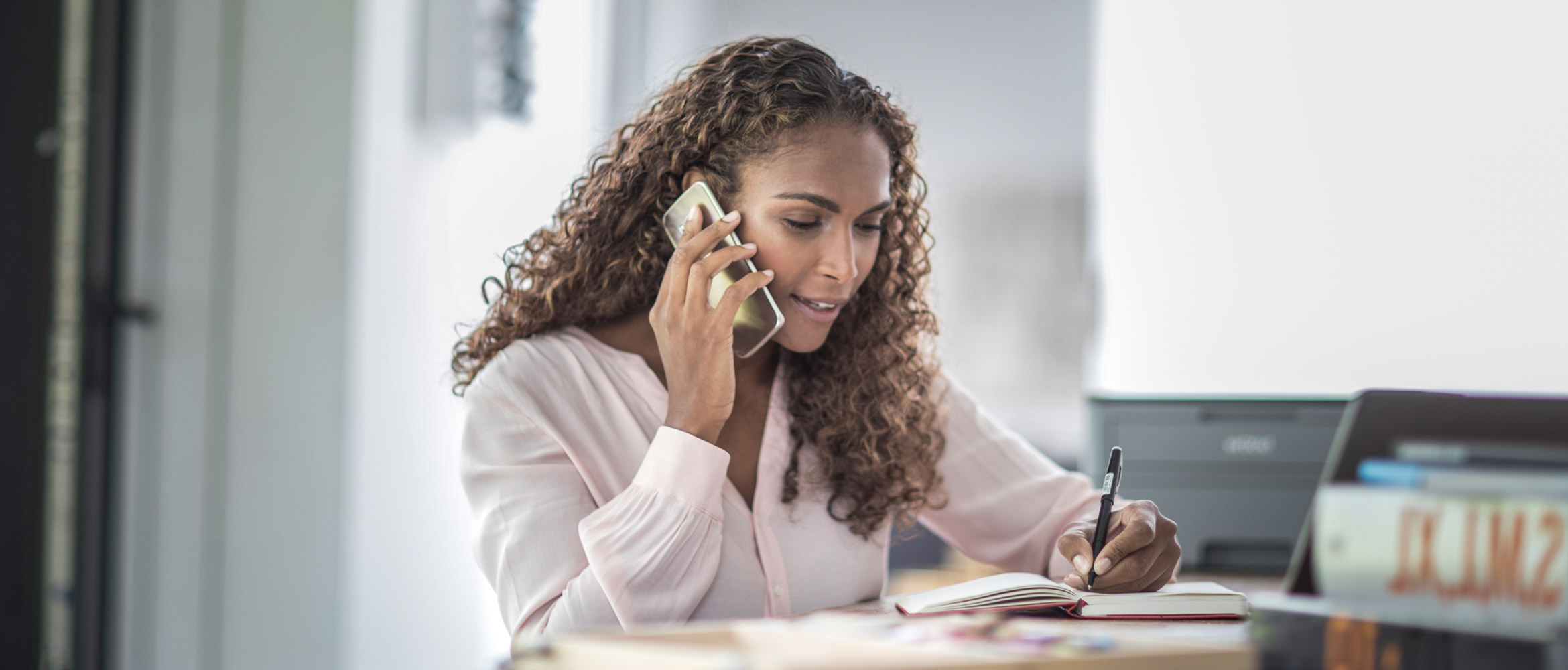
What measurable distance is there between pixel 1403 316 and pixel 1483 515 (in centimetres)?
157

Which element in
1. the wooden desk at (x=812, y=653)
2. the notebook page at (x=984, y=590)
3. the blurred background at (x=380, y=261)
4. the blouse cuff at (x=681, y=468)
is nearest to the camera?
the wooden desk at (x=812, y=653)

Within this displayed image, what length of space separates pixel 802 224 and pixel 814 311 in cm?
11

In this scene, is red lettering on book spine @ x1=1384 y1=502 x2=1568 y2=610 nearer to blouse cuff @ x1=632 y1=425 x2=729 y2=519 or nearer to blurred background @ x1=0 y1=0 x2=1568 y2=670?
blouse cuff @ x1=632 y1=425 x2=729 y2=519

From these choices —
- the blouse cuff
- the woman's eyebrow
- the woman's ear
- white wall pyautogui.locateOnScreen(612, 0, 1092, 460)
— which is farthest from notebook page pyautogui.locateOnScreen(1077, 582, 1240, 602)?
white wall pyautogui.locateOnScreen(612, 0, 1092, 460)

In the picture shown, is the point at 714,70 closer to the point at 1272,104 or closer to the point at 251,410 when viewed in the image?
the point at 251,410

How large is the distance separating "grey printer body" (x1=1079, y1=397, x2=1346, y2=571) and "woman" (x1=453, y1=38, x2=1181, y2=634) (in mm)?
646

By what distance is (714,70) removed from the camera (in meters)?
1.27

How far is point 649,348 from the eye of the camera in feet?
Answer: 4.12

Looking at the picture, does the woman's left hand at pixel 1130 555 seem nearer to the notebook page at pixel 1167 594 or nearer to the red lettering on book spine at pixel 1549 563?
the notebook page at pixel 1167 594

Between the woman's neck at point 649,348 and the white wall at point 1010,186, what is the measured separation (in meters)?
1.74

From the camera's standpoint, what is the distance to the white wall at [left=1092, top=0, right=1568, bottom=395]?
1867mm

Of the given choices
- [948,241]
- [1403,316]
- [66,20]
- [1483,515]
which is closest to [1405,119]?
[1403,316]

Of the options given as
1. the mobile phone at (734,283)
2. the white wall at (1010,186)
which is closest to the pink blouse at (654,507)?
the mobile phone at (734,283)

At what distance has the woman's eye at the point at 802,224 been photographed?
3.83ft
